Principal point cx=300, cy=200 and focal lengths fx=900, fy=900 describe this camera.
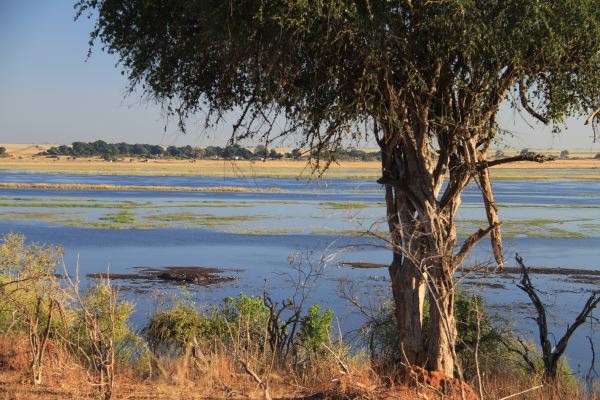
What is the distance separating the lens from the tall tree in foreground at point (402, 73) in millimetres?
8633

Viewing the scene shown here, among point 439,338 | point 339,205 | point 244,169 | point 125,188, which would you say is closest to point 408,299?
point 439,338

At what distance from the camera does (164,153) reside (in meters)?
160

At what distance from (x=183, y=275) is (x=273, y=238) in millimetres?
9492

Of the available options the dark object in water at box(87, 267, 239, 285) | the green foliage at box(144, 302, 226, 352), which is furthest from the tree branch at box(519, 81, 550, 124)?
the dark object in water at box(87, 267, 239, 285)

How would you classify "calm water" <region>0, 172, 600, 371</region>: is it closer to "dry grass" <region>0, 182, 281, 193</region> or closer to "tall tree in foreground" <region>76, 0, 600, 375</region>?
"tall tree in foreground" <region>76, 0, 600, 375</region>

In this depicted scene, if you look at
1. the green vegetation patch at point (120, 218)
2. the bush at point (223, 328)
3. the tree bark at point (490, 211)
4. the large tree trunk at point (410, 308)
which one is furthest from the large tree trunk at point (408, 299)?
the green vegetation patch at point (120, 218)

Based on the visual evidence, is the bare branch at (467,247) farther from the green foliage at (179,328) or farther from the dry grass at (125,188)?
the dry grass at (125,188)

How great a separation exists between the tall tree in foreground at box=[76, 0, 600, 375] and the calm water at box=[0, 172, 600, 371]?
2.73 feet

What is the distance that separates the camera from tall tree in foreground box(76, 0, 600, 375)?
28.3ft

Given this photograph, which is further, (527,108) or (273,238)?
(273,238)

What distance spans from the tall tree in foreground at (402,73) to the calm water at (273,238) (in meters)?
0.83

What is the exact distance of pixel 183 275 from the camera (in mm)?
25594

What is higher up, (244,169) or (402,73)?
(402,73)

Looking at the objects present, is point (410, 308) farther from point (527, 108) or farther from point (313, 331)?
point (313, 331)
